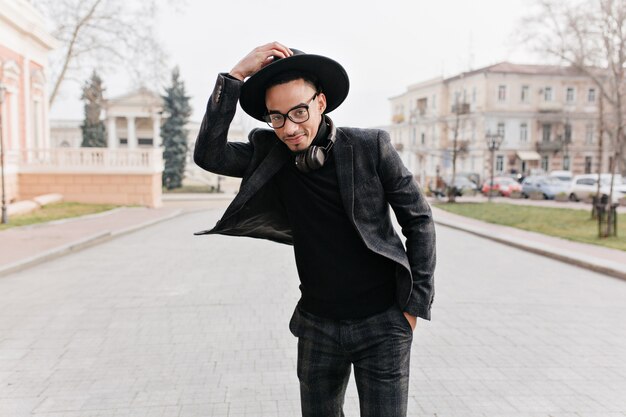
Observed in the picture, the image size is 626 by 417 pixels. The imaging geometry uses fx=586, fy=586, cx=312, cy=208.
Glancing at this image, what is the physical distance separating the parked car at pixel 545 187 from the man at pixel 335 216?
33.6 metres

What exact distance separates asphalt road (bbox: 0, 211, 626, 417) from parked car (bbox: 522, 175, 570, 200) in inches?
1011

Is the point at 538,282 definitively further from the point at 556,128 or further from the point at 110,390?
the point at 556,128

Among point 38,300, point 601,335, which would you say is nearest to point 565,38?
point 601,335

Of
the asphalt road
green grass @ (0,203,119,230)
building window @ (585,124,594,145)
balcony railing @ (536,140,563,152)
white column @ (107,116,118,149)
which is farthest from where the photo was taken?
white column @ (107,116,118,149)

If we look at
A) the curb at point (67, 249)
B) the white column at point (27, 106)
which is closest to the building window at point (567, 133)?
the white column at point (27, 106)

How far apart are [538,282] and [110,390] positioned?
7.04m

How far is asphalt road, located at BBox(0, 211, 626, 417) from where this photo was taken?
4.20 meters

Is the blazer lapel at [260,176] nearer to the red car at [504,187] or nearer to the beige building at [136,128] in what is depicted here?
the red car at [504,187]

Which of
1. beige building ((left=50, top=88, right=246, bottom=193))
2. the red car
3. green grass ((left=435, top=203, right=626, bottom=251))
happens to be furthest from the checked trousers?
beige building ((left=50, top=88, right=246, bottom=193))

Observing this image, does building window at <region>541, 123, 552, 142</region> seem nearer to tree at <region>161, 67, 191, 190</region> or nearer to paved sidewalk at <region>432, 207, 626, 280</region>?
tree at <region>161, 67, 191, 190</region>

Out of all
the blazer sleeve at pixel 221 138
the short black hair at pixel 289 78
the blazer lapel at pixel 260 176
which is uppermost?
the short black hair at pixel 289 78

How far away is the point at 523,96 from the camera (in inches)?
2327

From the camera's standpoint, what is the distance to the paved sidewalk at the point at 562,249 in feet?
33.7

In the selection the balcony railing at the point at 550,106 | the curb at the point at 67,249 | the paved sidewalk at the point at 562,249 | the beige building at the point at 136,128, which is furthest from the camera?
the balcony railing at the point at 550,106
